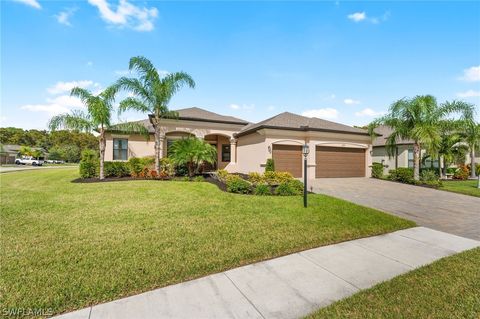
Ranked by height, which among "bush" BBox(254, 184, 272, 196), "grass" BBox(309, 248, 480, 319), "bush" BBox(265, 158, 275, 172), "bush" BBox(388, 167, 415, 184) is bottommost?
"grass" BBox(309, 248, 480, 319)

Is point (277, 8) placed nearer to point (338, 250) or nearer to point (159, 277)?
point (338, 250)

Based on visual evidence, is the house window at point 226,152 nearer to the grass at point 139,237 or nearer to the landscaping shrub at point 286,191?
the landscaping shrub at point 286,191

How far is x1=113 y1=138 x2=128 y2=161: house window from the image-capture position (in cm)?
1678

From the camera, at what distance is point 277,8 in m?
9.83

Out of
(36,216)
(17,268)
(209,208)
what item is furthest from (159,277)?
(36,216)

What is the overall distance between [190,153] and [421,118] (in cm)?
1514

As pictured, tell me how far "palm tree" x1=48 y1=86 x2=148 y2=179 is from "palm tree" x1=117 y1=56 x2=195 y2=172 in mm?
802

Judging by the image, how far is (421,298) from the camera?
9.05ft

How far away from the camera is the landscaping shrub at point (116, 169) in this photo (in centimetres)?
1402

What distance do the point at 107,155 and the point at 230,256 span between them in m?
16.3

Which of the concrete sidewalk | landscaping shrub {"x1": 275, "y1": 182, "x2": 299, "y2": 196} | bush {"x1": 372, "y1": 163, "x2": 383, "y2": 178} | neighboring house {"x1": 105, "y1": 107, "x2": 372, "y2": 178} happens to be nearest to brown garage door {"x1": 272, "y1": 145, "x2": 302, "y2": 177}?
neighboring house {"x1": 105, "y1": 107, "x2": 372, "y2": 178}

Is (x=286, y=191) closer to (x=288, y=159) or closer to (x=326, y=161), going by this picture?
(x=288, y=159)

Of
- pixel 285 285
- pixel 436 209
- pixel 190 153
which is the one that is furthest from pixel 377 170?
pixel 285 285

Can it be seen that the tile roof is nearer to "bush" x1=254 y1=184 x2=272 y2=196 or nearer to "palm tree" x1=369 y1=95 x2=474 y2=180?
"palm tree" x1=369 y1=95 x2=474 y2=180
